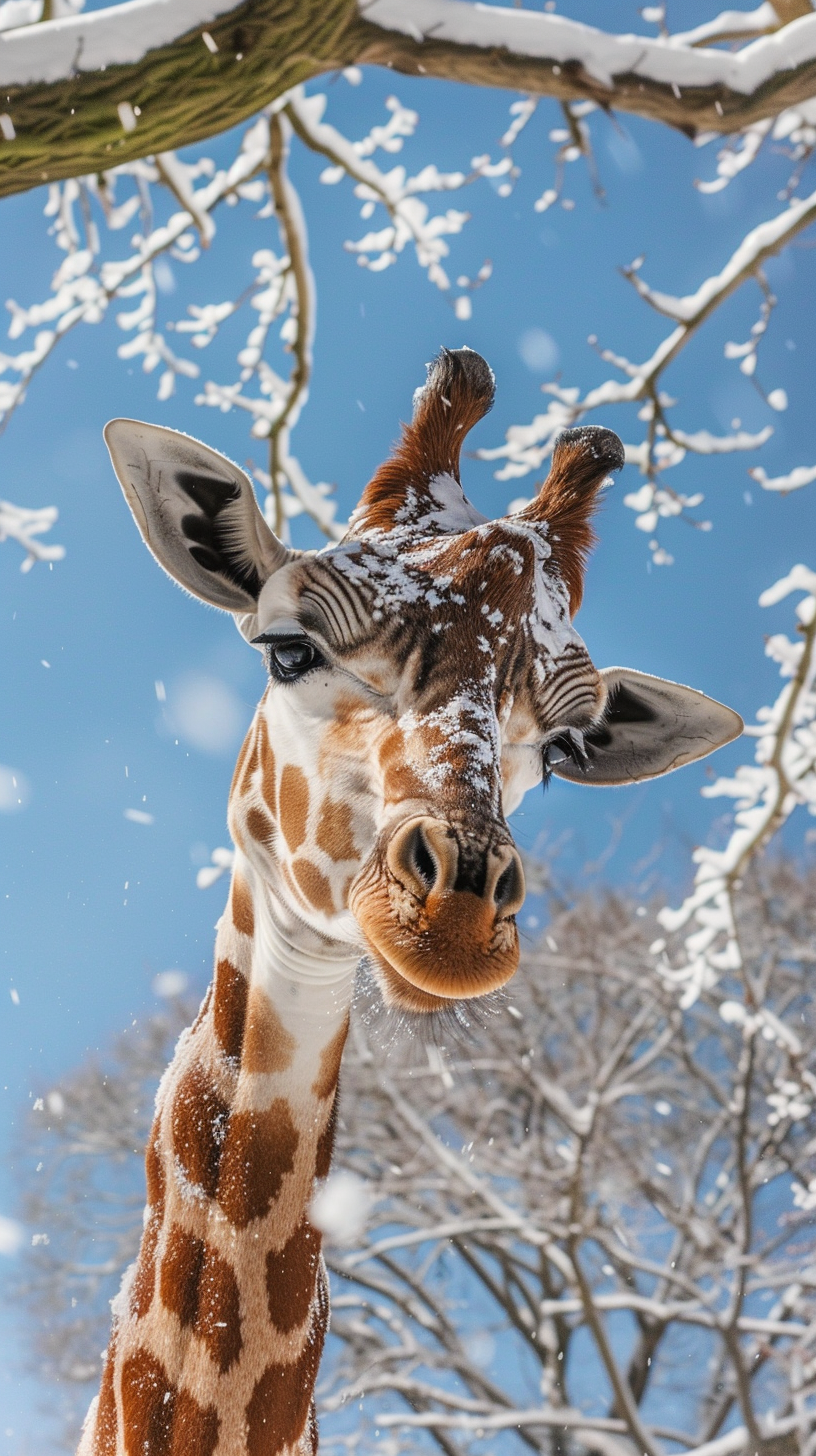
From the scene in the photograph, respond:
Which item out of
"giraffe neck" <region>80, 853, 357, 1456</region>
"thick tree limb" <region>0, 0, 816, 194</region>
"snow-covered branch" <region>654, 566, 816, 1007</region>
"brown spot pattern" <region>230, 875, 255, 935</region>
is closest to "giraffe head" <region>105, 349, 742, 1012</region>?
"brown spot pattern" <region>230, 875, 255, 935</region>

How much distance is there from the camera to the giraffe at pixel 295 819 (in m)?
1.85

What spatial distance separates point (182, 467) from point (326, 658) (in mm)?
541

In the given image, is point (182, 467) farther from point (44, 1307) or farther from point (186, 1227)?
point (44, 1307)

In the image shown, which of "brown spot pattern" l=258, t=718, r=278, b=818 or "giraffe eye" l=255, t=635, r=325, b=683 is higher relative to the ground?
"giraffe eye" l=255, t=635, r=325, b=683

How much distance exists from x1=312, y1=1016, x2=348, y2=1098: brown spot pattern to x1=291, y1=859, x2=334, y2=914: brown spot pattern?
39cm

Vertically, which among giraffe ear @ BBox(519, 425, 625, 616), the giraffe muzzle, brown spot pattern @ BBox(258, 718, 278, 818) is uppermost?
giraffe ear @ BBox(519, 425, 625, 616)

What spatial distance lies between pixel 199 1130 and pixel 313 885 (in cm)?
63

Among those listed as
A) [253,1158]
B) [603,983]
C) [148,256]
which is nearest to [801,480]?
[148,256]

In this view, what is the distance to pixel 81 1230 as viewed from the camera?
369 inches

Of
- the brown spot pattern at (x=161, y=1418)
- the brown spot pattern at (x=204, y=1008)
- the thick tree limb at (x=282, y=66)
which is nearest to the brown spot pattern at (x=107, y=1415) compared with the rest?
the brown spot pattern at (x=161, y=1418)

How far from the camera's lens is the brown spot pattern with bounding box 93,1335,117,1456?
2076 millimetres

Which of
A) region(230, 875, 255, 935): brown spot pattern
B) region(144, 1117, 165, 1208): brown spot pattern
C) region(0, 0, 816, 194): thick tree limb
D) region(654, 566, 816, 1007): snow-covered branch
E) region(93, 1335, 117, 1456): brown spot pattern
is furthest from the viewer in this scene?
region(654, 566, 816, 1007): snow-covered branch

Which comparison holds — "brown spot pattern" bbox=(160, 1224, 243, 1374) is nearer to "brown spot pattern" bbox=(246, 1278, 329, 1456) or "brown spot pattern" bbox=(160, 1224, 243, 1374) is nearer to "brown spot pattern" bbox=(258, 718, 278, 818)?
"brown spot pattern" bbox=(246, 1278, 329, 1456)

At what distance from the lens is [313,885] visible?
1.97 meters
